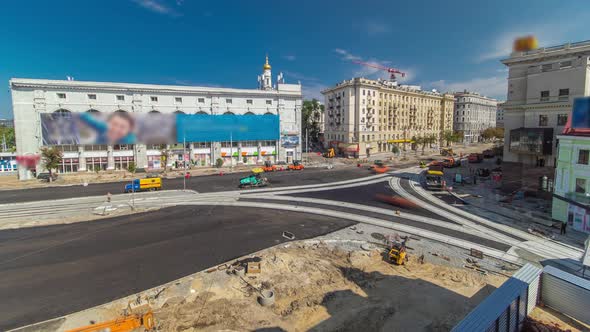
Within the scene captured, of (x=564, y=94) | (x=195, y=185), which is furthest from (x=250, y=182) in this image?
(x=564, y=94)

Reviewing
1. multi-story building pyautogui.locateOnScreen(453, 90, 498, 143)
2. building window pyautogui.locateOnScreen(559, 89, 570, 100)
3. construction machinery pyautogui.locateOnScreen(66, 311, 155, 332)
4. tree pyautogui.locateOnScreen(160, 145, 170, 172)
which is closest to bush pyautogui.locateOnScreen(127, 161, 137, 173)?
tree pyautogui.locateOnScreen(160, 145, 170, 172)

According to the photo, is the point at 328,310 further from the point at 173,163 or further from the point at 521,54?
the point at 173,163

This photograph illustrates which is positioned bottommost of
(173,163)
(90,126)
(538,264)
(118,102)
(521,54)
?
(538,264)

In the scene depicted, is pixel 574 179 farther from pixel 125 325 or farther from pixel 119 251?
pixel 119 251

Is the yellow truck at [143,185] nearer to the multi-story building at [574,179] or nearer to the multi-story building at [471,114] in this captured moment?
the multi-story building at [574,179]

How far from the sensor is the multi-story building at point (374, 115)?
78.6m

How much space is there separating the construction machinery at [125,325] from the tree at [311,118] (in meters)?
92.0

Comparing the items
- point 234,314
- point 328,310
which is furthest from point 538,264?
point 234,314

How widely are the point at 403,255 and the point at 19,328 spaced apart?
61.9 feet

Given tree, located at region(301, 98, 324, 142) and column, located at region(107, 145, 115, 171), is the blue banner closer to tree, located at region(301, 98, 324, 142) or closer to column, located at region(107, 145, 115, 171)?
column, located at region(107, 145, 115, 171)

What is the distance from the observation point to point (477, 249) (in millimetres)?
18406

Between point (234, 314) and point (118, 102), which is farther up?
point (118, 102)

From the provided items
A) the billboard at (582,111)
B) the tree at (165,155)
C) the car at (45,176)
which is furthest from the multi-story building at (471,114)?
the car at (45,176)

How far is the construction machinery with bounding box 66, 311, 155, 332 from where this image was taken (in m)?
10.3
